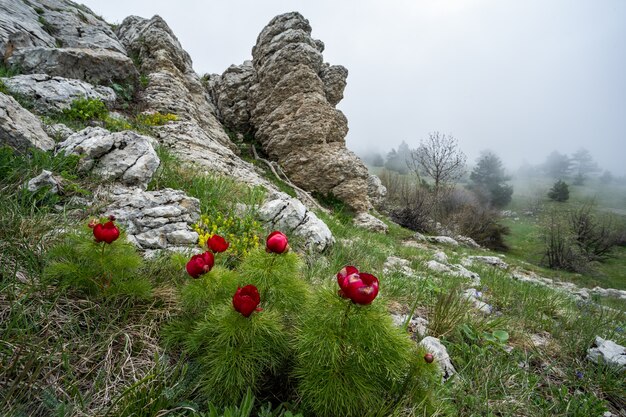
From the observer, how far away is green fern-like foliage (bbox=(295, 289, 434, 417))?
1.10 m

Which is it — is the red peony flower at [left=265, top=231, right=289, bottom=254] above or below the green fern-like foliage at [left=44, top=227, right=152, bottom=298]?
above

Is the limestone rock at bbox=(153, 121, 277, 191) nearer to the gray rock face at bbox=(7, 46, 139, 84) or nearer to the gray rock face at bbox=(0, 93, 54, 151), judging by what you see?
the gray rock face at bbox=(7, 46, 139, 84)

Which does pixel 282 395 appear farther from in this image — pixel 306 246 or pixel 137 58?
pixel 137 58

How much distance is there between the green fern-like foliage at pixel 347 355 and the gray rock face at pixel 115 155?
151 inches

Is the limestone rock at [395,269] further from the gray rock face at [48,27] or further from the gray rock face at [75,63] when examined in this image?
the gray rock face at [48,27]

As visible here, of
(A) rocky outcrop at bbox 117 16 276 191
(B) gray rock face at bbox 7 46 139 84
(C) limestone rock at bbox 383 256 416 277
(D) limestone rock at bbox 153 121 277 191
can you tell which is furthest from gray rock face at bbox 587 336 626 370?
(B) gray rock face at bbox 7 46 139 84

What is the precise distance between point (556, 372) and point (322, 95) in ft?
46.8

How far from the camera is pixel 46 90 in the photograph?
245 inches

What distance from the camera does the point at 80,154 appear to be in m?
3.93

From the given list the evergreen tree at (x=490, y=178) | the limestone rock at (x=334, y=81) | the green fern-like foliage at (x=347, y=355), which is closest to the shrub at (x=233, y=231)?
the green fern-like foliage at (x=347, y=355)

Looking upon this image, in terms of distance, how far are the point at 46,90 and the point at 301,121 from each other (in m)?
9.51

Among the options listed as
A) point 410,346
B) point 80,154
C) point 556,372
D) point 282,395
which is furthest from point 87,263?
point 556,372

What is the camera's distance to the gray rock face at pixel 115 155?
393 centimetres

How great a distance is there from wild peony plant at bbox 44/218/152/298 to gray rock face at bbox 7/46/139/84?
916cm
